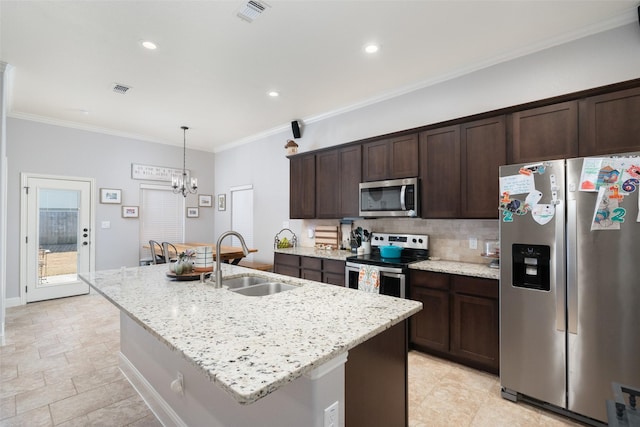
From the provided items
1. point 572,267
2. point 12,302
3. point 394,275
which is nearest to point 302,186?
point 394,275

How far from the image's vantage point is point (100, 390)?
238 centimetres

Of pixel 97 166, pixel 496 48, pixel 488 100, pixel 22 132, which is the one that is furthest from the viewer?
pixel 97 166

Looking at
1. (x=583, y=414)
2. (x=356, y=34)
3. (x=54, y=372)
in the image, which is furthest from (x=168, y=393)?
(x=356, y=34)

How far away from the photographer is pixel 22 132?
4652mm

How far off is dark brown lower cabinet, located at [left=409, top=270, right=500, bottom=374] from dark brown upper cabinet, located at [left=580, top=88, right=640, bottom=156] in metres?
1.23

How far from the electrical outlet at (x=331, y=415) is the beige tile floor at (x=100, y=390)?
120 centimetres

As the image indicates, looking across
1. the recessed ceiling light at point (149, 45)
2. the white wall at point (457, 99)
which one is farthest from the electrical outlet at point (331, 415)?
the recessed ceiling light at point (149, 45)

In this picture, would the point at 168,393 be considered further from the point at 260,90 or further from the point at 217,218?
the point at 217,218

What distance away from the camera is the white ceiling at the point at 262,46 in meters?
2.31

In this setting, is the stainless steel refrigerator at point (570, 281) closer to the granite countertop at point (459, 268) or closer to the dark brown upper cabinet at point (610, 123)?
the granite countertop at point (459, 268)

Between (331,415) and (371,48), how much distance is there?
9.38 feet

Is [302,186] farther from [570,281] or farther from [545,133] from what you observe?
[570,281]

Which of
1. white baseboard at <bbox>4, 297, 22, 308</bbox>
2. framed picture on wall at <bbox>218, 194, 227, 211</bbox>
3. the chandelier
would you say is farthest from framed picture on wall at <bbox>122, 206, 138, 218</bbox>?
white baseboard at <bbox>4, 297, 22, 308</bbox>

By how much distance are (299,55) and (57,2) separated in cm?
186
